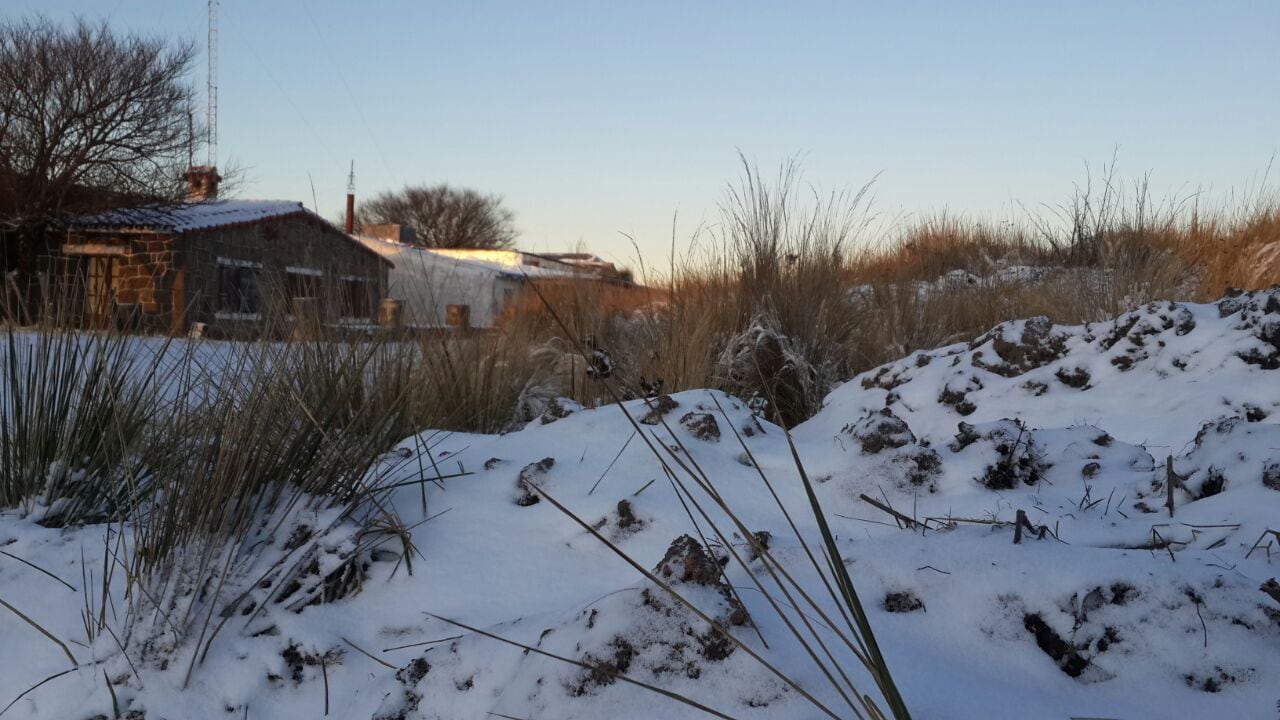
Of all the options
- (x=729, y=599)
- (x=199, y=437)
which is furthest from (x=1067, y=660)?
(x=199, y=437)

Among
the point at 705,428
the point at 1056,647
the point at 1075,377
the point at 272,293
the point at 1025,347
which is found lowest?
the point at 1056,647

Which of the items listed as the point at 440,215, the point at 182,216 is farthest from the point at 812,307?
the point at 440,215

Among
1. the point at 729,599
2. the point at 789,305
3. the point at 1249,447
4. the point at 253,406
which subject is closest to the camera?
the point at 729,599

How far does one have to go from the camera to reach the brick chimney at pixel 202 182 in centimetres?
1955

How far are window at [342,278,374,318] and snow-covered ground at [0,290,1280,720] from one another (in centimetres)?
62

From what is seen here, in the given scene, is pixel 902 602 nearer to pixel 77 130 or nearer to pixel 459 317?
pixel 459 317

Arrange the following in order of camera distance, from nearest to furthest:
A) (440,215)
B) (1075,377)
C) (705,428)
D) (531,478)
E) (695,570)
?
(695,570), (531,478), (705,428), (1075,377), (440,215)

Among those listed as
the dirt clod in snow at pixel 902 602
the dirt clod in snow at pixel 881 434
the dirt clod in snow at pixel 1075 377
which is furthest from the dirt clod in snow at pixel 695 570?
the dirt clod in snow at pixel 1075 377

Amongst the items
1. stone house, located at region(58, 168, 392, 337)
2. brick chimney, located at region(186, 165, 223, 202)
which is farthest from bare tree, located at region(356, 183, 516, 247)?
stone house, located at region(58, 168, 392, 337)

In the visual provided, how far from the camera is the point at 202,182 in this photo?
19.9m

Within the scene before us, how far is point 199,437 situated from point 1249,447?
2.26 meters

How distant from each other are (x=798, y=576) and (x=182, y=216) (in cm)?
1962

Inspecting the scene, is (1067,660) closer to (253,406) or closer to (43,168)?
(253,406)

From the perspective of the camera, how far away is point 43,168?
56.7 ft
